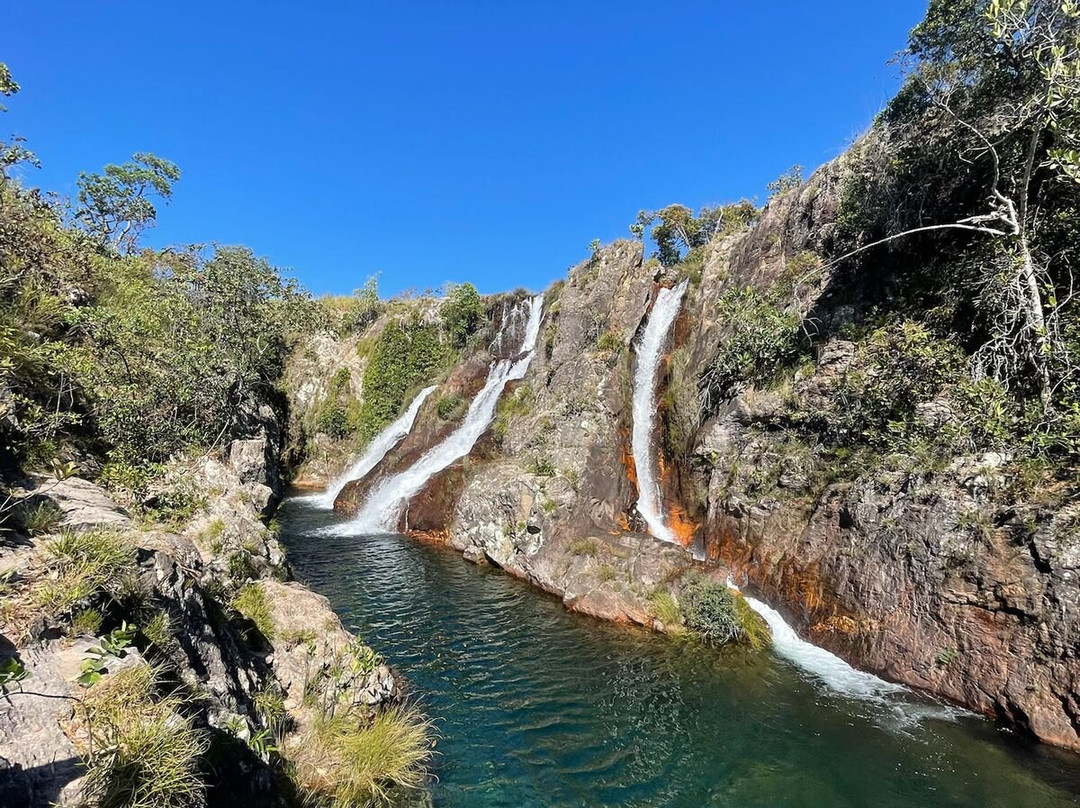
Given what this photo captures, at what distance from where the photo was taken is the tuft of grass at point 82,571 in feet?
15.3

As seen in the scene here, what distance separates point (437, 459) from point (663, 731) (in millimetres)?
19447

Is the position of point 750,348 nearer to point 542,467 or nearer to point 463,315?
point 542,467

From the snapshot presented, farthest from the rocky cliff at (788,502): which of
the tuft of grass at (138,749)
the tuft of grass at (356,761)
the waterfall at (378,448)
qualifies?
the tuft of grass at (138,749)

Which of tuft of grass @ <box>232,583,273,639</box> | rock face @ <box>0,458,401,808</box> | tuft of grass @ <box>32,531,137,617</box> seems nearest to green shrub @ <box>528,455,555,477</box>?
rock face @ <box>0,458,401,808</box>

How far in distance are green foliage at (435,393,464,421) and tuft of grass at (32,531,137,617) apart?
24147 millimetres

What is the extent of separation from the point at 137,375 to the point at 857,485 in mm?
Answer: 19501

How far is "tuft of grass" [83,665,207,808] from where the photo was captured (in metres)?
3.56

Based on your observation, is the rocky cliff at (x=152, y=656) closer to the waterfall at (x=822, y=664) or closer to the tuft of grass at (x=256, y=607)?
the tuft of grass at (x=256, y=607)

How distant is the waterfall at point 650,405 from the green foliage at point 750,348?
3039 millimetres

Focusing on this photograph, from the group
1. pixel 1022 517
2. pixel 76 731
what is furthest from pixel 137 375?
pixel 1022 517

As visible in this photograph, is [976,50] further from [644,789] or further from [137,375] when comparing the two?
→ [137,375]

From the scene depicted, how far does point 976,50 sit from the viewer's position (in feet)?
39.6

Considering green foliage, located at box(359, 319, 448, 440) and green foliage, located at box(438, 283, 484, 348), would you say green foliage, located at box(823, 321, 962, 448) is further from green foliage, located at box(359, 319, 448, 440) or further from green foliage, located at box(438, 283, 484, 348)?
green foliage, located at box(359, 319, 448, 440)

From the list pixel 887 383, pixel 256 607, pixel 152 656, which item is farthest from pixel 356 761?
pixel 887 383
